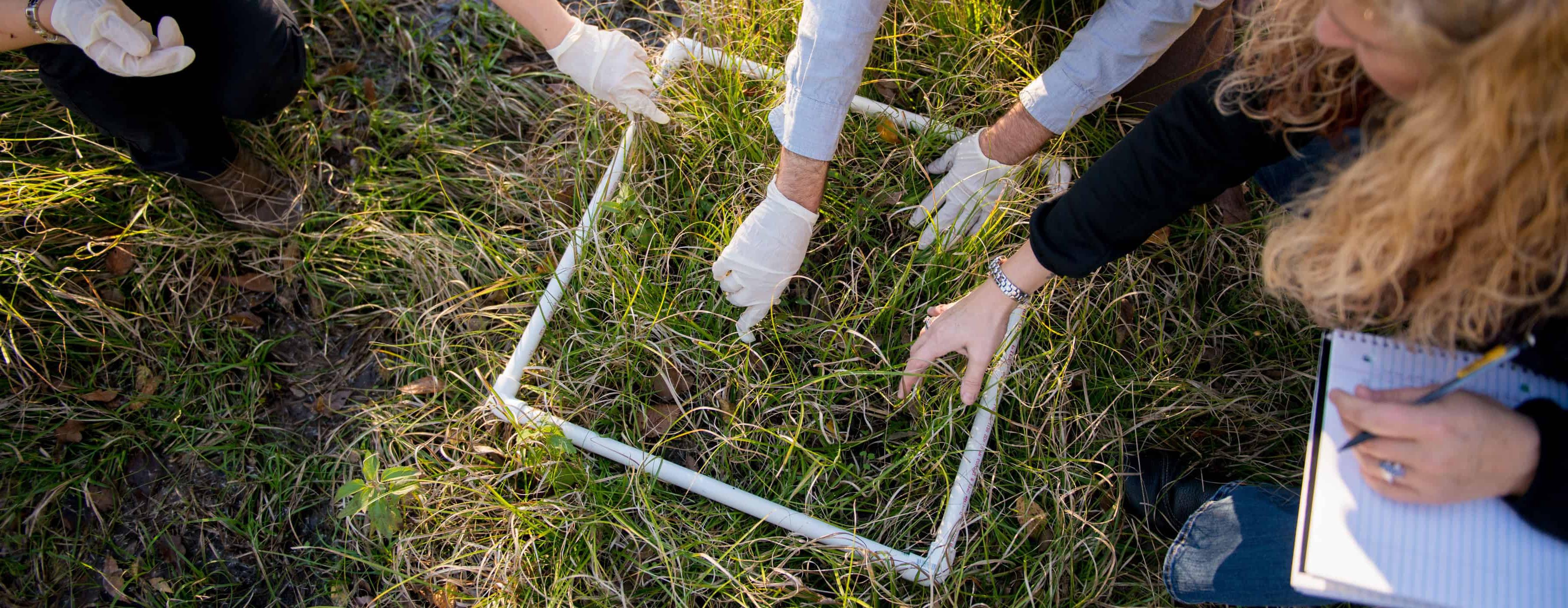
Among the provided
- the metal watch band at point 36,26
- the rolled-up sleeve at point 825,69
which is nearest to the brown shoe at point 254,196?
the metal watch band at point 36,26

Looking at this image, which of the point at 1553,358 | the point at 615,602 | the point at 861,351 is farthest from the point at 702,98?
the point at 1553,358

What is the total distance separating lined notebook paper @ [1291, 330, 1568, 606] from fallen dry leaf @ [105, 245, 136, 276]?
2655mm

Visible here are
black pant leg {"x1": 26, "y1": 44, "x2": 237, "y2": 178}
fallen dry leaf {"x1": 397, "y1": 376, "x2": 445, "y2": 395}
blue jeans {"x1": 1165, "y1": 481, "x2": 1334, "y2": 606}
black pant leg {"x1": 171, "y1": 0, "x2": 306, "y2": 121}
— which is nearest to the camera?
blue jeans {"x1": 1165, "y1": 481, "x2": 1334, "y2": 606}

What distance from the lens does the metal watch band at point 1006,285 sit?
1.44m

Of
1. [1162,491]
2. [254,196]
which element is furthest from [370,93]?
[1162,491]

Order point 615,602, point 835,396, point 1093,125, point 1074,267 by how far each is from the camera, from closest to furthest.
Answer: point 1074,267
point 615,602
point 835,396
point 1093,125

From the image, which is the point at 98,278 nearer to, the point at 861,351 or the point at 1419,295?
the point at 861,351

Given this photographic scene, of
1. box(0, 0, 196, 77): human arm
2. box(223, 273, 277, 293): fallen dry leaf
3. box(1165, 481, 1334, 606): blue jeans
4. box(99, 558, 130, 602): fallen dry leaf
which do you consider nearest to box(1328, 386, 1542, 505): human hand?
box(1165, 481, 1334, 606): blue jeans

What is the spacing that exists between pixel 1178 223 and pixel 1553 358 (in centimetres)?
94

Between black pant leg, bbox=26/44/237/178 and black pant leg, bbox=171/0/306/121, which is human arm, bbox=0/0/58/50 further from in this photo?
black pant leg, bbox=171/0/306/121

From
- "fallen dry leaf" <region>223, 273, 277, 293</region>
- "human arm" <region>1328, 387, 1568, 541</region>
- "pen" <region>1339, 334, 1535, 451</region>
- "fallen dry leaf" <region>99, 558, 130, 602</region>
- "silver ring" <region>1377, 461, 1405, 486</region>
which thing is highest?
"pen" <region>1339, 334, 1535, 451</region>

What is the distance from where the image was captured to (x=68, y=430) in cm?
188

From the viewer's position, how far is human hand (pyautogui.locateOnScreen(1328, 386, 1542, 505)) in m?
1.01

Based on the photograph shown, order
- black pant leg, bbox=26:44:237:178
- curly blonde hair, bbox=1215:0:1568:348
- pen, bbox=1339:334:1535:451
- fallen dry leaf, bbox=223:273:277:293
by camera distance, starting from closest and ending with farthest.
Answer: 1. curly blonde hair, bbox=1215:0:1568:348
2. pen, bbox=1339:334:1535:451
3. black pant leg, bbox=26:44:237:178
4. fallen dry leaf, bbox=223:273:277:293
